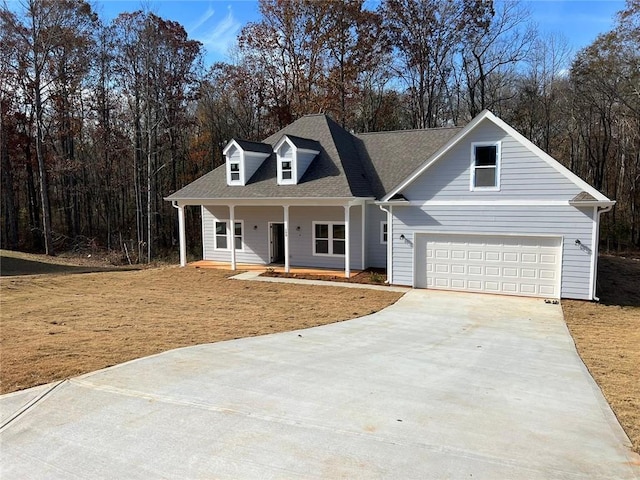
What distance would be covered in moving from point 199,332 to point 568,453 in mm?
7248

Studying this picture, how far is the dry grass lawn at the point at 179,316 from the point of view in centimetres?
725

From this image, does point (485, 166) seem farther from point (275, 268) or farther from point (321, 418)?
point (321, 418)

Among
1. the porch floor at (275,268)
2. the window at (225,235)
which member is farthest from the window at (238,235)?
the porch floor at (275,268)

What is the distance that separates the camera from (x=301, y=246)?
766 inches

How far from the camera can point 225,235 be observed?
20891 millimetres

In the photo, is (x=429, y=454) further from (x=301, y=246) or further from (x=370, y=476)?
(x=301, y=246)

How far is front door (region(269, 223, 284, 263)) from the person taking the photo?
20.1 meters

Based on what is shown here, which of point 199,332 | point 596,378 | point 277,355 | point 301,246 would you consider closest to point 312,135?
point 301,246

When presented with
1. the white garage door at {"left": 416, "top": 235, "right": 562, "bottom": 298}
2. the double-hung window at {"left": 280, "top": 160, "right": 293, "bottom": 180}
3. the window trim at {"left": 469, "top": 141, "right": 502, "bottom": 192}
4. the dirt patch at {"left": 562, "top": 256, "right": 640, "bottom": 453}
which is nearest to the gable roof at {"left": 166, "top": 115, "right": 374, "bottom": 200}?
the double-hung window at {"left": 280, "top": 160, "right": 293, "bottom": 180}

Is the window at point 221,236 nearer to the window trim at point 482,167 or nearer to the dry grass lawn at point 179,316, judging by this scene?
the dry grass lawn at point 179,316

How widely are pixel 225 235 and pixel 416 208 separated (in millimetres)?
9421

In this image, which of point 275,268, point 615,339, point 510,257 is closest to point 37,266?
point 275,268

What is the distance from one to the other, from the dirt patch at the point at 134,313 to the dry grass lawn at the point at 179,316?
24 millimetres

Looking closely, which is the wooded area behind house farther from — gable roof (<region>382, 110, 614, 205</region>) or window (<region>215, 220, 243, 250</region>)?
gable roof (<region>382, 110, 614, 205</region>)
